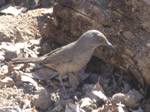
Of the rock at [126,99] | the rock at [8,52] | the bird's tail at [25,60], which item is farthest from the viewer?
the rock at [8,52]

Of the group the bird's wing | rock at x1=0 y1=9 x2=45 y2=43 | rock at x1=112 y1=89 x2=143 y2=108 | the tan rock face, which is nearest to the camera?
rock at x1=112 y1=89 x2=143 y2=108

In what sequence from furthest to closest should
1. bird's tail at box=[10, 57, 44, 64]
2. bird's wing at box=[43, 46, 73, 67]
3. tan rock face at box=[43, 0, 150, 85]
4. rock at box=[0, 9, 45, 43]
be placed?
rock at box=[0, 9, 45, 43]
bird's tail at box=[10, 57, 44, 64]
bird's wing at box=[43, 46, 73, 67]
tan rock face at box=[43, 0, 150, 85]

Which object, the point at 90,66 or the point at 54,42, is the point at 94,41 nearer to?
the point at 90,66

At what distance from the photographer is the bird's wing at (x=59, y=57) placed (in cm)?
549

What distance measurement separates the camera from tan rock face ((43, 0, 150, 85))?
16.7 ft

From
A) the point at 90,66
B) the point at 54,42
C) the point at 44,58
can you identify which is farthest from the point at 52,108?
the point at 54,42

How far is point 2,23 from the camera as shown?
7.09 meters

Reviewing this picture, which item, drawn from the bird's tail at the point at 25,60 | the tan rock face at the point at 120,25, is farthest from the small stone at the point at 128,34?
the bird's tail at the point at 25,60

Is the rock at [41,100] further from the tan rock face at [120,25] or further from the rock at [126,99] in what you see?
the tan rock face at [120,25]

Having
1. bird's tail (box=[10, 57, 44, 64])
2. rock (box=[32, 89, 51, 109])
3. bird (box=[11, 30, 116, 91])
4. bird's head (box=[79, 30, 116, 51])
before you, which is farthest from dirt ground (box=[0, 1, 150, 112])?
bird's head (box=[79, 30, 116, 51])

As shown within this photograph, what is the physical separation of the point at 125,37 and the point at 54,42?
2031 mm

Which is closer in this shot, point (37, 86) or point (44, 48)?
point (37, 86)

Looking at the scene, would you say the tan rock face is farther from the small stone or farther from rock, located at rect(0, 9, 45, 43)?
rock, located at rect(0, 9, 45, 43)

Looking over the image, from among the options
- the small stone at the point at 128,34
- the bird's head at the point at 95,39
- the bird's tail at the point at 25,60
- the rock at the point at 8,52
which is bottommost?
the rock at the point at 8,52
